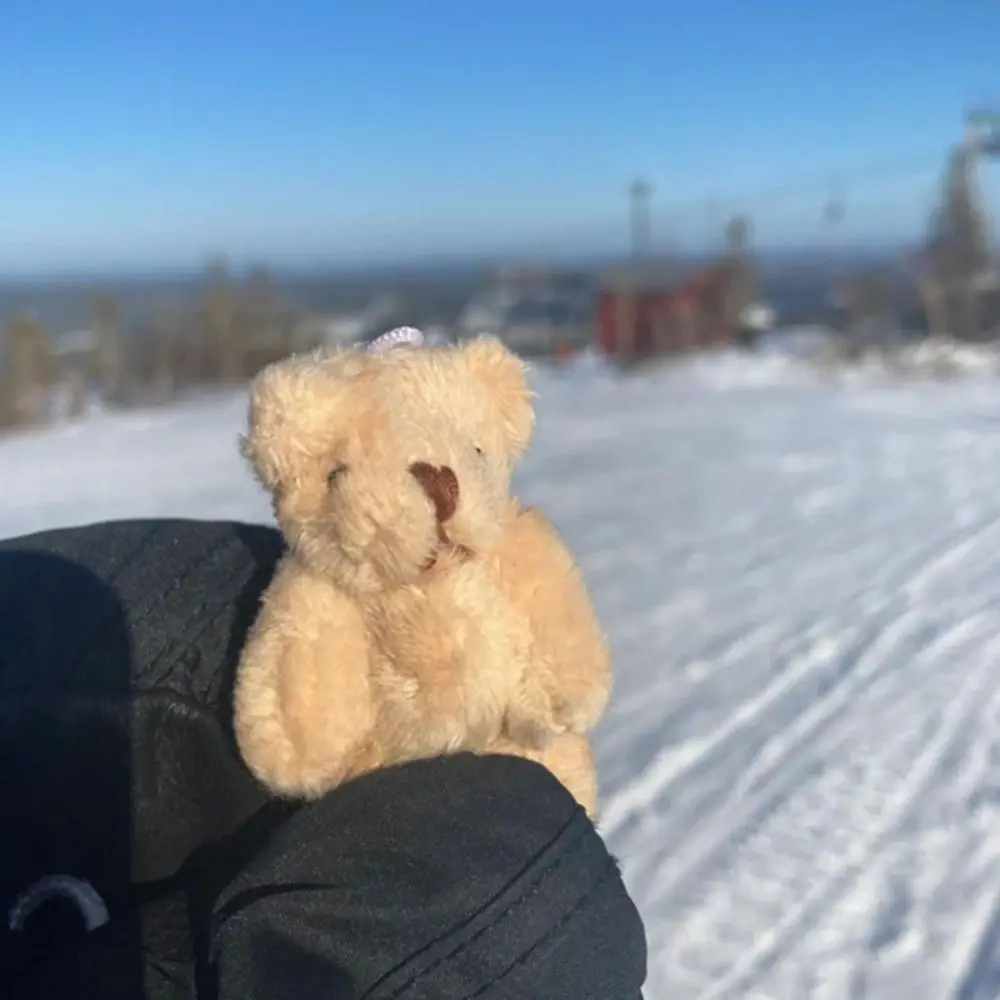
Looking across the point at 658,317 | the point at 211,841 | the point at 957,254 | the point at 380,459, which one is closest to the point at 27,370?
the point at 658,317

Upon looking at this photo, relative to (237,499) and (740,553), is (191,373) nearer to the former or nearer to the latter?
(237,499)

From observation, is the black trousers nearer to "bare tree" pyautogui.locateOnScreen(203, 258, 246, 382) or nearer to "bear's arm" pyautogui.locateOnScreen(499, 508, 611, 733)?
"bear's arm" pyautogui.locateOnScreen(499, 508, 611, 733)

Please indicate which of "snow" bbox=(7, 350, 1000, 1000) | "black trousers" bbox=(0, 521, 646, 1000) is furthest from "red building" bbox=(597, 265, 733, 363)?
"black trousers" bbox=(0, 521, 646, 1000)

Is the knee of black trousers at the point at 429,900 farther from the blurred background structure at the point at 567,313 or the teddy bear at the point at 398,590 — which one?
the blurred background structure at the point at 567,313

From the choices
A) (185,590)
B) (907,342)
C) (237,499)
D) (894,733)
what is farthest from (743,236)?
(185,590)

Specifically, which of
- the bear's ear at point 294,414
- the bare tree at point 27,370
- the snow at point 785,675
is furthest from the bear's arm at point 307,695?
the bare tree at point 27,370

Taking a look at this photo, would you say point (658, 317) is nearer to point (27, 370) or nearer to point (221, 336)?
point (221, 336)
